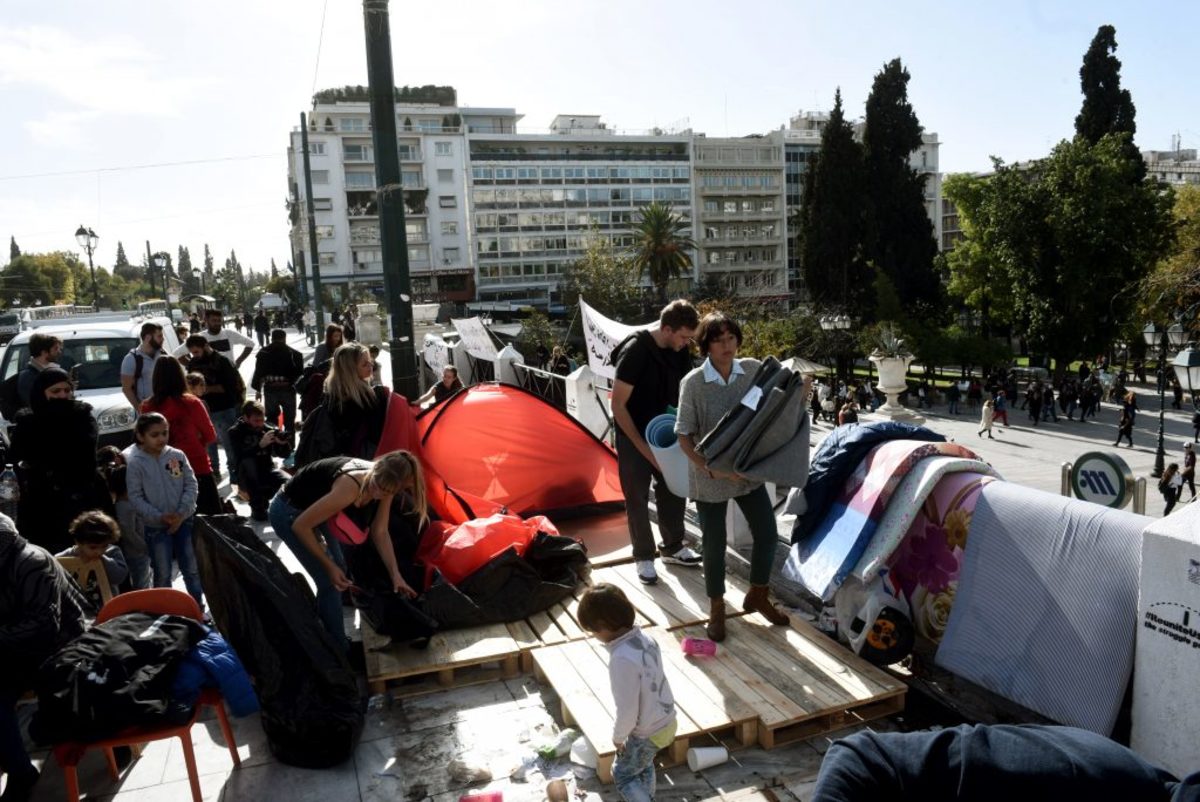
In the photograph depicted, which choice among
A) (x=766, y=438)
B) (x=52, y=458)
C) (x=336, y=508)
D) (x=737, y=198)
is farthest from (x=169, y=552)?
(x=737, y=198)

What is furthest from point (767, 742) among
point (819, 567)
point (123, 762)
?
point (123, 762)

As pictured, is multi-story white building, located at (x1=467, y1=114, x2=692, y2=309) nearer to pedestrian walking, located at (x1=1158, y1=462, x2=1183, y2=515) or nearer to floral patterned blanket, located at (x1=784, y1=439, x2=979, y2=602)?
pedestrian walking, located at (x1=1158, y1=462, x2=1183, y2=515)

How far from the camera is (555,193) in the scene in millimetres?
78938

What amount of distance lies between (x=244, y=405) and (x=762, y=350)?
81.6ft

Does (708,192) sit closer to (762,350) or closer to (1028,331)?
(1028,331)

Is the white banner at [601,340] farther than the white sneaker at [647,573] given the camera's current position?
Yes

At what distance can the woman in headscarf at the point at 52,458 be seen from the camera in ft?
16.6

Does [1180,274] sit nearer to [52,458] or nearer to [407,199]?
[52,458]

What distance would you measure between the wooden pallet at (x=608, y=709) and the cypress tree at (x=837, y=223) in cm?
4404

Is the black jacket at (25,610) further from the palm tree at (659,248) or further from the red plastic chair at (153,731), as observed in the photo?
the palm tree at (659,248)

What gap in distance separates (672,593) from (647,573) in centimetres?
22

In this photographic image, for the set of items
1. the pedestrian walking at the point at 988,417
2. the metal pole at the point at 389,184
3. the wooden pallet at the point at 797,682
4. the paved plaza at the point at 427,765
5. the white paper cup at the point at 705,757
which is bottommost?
the pedestrian walking at the point at 988,417

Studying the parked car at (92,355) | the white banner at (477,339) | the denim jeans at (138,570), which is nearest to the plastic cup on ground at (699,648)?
the denim jeans at (138,570)

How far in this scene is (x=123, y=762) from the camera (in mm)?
3691
